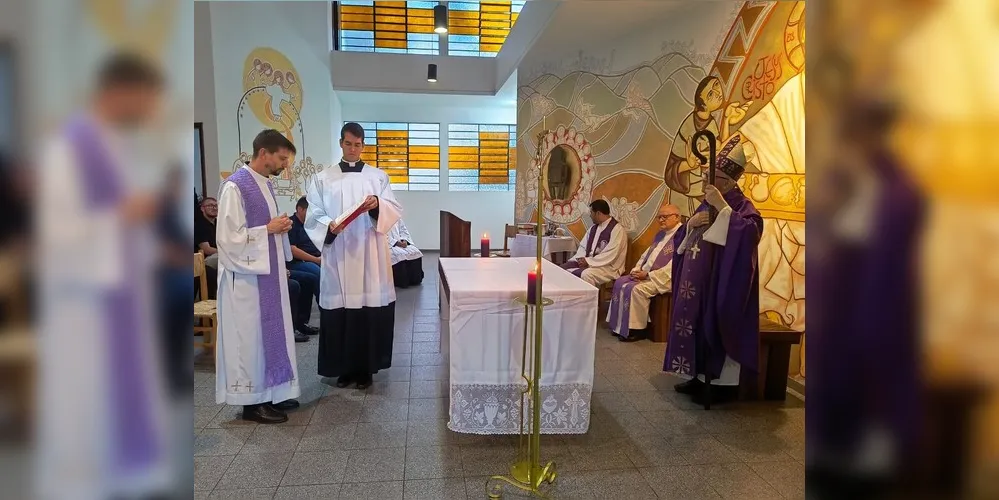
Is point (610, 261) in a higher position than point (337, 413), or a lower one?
higher

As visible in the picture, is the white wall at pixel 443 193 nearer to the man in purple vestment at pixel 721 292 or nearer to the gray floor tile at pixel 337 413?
the man in purple vestment at pixel 721 292

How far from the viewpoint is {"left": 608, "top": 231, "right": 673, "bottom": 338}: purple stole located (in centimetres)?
Result: 498

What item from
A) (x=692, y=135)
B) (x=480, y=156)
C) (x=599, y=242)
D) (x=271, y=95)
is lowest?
(x=599, y=242)

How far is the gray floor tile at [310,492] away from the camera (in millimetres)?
2271

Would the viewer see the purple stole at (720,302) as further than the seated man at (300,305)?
No

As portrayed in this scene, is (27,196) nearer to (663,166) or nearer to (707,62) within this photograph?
(707,62)

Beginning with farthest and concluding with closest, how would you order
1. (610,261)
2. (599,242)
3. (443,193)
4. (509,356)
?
(443,193)
(599,242)
(610,261)
(509,356)

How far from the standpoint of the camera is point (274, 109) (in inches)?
248

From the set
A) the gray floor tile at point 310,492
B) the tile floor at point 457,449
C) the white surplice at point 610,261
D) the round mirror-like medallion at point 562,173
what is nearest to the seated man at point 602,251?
the white surplice at point 610,261

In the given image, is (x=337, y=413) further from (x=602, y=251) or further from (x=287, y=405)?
(x=602, y=251)

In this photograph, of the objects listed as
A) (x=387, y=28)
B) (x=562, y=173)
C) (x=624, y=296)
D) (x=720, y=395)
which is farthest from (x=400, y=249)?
(x=720, y=395)

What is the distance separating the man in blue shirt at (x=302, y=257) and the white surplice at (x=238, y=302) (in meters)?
2.01

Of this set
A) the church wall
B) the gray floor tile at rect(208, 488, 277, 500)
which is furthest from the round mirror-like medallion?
the gray floor tile at rect(208, 488, 277, 500)

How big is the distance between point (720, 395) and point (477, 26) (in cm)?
822
